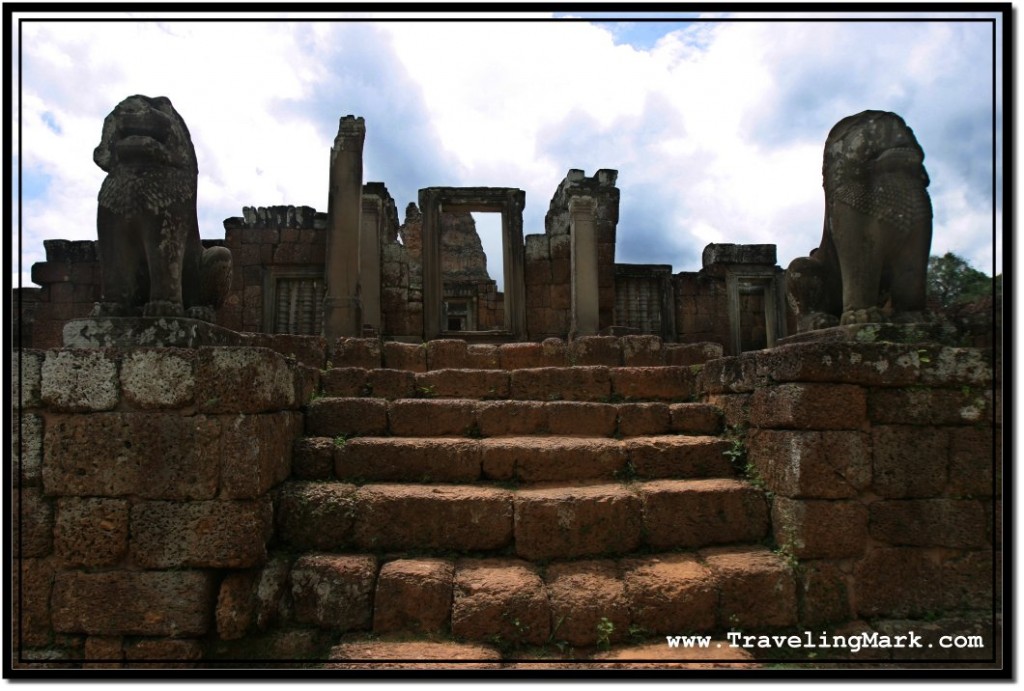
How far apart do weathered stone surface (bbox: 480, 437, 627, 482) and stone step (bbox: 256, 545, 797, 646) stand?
0.65 m

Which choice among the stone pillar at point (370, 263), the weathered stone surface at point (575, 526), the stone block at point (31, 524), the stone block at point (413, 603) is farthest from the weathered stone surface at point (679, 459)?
the stone pillar at point (370, 263)

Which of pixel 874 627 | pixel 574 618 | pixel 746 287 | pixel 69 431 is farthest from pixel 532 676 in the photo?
pixel 746 287

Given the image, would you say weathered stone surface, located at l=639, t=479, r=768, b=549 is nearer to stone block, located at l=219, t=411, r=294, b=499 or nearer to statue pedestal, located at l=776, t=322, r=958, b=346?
statue pedestal, located at l=776, t=322, r=958, b=346

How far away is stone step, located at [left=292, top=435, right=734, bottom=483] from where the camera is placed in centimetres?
345

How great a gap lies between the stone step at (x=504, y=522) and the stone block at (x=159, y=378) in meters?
0.80

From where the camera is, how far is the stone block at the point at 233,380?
2799 mm

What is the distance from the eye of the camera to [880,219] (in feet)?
11.4

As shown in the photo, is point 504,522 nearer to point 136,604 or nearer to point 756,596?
point 756,596

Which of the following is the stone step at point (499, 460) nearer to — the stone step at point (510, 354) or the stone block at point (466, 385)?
the stone block at point (466, 385)

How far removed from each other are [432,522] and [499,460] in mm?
608

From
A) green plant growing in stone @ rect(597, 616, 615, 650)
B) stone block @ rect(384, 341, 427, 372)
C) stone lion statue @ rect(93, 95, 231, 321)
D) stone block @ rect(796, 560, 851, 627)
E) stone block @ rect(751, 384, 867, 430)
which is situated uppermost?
stone lion statue @ rect(93, 95, 231, 321)

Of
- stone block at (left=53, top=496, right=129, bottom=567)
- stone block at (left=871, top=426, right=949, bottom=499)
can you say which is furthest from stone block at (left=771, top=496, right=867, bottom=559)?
stone block at (left=53, top=496, right=129, bottom=567)

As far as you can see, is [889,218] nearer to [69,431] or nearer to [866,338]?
[866,338]

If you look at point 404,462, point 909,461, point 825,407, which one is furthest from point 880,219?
point 404,462
